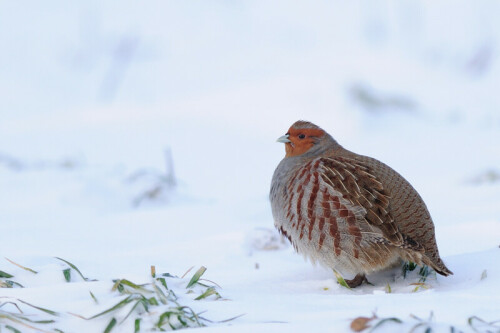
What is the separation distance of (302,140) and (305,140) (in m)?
0.01

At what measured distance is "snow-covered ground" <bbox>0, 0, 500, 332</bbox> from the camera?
2.57m

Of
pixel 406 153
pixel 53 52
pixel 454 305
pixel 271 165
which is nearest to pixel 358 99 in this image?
pixel 406 153

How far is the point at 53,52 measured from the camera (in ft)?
31.7

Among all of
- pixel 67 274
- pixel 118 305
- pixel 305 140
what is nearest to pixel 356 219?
pixel 305 140

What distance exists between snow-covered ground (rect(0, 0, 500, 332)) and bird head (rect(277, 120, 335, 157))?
20.3 inches

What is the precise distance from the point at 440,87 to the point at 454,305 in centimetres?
643

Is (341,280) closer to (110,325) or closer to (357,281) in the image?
(357,281)

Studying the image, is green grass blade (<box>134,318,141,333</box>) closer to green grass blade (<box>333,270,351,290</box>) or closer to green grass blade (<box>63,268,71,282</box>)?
green grass blade (<box>63,268,71,282</box>)

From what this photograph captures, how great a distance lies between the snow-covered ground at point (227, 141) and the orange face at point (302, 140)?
51cm

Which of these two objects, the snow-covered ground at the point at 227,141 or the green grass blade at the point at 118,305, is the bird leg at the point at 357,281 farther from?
the green grass blade at the point at 118,305

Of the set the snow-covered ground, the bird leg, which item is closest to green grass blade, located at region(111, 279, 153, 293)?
the snow-covered ground

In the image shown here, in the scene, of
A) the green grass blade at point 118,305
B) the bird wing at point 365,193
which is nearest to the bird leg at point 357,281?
the bird wing at point 365,193

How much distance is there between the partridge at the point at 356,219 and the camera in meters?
3.01

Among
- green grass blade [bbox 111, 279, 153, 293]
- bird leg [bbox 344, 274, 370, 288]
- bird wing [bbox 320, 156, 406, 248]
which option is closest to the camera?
green grass blade [bbox 111, 279, 153, 293]
